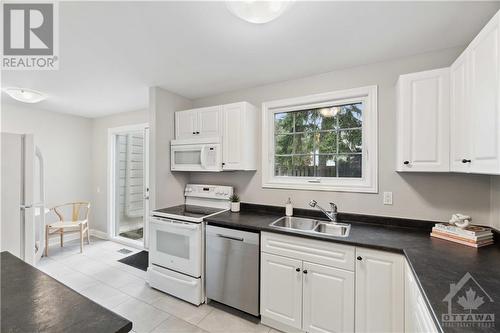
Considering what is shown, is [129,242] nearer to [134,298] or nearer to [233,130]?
[134,298]

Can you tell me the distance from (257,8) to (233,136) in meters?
1.46

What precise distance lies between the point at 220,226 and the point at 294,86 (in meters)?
1.77

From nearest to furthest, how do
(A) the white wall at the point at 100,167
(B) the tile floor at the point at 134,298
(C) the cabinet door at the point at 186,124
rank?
(B) the tile floor at the point at 134,298, (C) the cabinet door at the point at 186,124, (A) the white wall at the point at 100,167

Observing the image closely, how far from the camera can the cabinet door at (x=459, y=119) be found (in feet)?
4.78

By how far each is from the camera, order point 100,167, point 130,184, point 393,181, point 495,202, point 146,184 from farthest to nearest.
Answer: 1. point 100,167
2. point 130,184
3. point 146,184
4. point 393,181
5. point 495,202

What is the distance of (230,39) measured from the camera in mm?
1738

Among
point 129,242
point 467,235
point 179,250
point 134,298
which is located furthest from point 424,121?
point 129,242

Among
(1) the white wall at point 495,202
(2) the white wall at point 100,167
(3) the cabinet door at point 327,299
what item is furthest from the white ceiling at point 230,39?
(3) the cabinet door at point 327,299

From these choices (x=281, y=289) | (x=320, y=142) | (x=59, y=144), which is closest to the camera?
(x=281, y=289)

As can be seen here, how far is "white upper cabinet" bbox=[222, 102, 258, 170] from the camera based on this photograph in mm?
2506

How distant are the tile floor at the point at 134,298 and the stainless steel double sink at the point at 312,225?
0.94 metres

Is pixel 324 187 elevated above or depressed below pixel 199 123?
below

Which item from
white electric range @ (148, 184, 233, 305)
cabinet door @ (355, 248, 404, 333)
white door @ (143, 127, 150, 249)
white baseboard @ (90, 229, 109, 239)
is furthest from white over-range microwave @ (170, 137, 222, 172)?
white baseboard @ (90, 229, 109, 239)

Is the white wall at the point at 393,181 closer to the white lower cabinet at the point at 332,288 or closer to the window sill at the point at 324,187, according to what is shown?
the window sill at the point at 324,187
